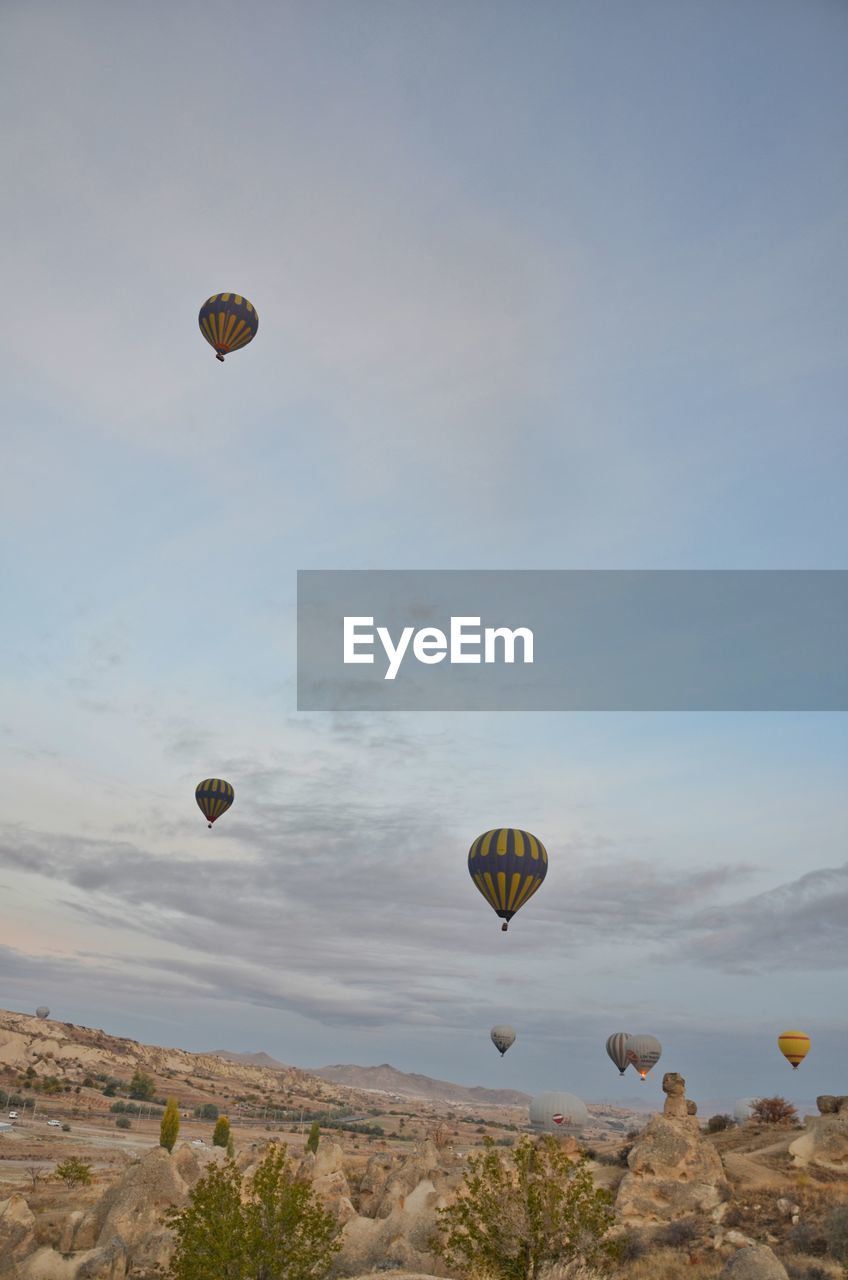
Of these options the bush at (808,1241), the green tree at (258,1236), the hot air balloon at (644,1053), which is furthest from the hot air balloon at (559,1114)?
the green tree at (258,1236)

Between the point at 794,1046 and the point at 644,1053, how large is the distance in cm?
1879

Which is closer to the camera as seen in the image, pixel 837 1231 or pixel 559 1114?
pixel 837 1231

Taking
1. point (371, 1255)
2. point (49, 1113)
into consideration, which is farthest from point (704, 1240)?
point (49, 1113)

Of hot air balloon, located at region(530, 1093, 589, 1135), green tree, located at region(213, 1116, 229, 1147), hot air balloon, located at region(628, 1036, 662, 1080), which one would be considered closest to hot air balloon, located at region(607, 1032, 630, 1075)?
hot air balloon, located at region(628, 1036, 662, 1080)

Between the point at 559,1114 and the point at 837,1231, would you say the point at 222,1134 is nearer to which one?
the point at 559,1114

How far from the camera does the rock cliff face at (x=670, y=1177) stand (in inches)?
1590

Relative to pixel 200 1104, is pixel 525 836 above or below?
above

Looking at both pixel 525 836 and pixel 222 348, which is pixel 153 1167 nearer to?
pixel 525 836

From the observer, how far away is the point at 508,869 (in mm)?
54219

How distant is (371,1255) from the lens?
36250 millimetres

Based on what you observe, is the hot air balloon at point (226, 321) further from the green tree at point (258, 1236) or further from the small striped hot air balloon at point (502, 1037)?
the small striped hot air balloon at point (502, 1037)

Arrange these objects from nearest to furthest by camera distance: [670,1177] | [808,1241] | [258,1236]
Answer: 1. [258,1236]
2. [808,1241]
3. [670,1177]

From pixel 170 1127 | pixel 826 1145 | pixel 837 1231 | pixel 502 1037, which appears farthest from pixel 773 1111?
pixel 502 1037

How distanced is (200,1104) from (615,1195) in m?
133
